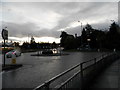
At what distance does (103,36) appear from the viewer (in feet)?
218

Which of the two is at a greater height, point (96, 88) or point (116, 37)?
point (116, 37)

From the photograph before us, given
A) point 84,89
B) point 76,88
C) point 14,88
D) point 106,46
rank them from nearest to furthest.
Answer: point 76,88 < point 84,89 < point 14,88 < point 106,46

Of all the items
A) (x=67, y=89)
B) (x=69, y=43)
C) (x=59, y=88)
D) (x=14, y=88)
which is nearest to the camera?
(x=59, y=88)

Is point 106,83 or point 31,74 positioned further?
point 31,74

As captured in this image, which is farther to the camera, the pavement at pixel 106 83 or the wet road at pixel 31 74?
the wet road at pixel 31 74

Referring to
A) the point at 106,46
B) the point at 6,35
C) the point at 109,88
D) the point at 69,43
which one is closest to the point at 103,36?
the point at 106,46

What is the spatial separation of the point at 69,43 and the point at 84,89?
219ft

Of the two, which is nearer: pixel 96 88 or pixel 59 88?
pixel 59 88

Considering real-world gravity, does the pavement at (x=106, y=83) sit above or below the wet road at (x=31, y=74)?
above

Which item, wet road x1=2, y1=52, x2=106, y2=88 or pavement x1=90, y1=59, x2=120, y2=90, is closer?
pavement x1=90, y1=59, x2=120, y2=90

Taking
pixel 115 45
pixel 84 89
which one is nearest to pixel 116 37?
pixel 115 45

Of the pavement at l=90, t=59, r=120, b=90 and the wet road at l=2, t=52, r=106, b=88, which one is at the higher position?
the pavement at l=90, t=59, r=120, b=90

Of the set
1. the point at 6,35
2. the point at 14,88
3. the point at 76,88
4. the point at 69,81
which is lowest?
the point at 14,88

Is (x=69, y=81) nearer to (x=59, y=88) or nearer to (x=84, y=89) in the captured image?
(x=59, y=88)
